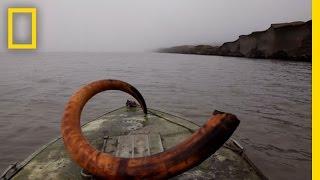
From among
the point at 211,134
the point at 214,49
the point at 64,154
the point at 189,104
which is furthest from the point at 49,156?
the point at 214,49

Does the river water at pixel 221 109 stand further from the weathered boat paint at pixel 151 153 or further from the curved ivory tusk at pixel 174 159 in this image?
the curved ivory tusk at pixel 174 159

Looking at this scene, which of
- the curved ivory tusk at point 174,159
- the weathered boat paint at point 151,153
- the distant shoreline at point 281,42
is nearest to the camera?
the curved ivory tusk at point 174,159

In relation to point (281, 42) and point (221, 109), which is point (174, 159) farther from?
point (281, 42)

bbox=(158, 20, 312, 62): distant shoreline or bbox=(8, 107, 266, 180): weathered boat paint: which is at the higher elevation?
bbox=(158, 20, 312, 62): distant shoreline

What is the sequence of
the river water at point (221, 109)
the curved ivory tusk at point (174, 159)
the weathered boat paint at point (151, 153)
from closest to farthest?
1. the curved ivory tusk at point (174, 159)
2. the weathered boat paint at point (151, 153)
3. the river water at point (221, 109)


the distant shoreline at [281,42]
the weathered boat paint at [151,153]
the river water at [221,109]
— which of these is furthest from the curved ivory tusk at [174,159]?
the distant shoreline at [281,42]

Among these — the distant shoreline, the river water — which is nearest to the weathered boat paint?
the river water

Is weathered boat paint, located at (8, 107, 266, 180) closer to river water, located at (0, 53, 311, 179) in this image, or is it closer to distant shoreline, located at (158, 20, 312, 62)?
river water, located at (0, 53, 311, 179)

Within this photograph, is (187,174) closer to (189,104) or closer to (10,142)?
(10,142)

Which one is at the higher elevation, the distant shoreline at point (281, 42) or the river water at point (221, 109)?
the distant shoreline at point (281, 42)

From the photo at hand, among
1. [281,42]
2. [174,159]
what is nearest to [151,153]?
[174,159]

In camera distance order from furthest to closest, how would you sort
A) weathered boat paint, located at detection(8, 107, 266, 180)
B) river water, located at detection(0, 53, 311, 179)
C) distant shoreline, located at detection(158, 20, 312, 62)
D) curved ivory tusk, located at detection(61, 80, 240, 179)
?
distant shoreline, located at detection(158, 20, 312, 62), river water, located at detection(0, 53, 311, 179), weathered boat paint, located at detection(8, 107, 266, 180), curved ivory tusk, located at detection(61, 80, 240, 179)

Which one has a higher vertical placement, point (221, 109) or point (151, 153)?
point (151, 153)

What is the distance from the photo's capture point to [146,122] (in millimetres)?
7348
